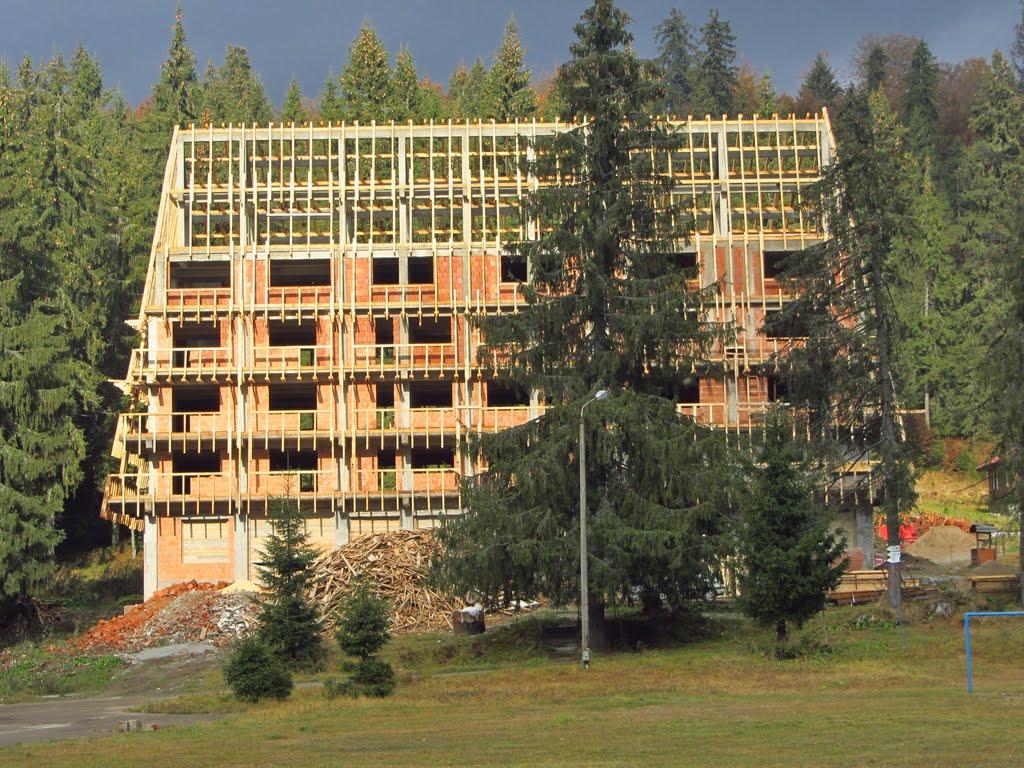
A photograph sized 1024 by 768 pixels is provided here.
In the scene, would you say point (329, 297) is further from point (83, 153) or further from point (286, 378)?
point (83, 153)

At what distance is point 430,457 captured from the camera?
6075 cm

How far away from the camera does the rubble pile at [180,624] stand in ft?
154

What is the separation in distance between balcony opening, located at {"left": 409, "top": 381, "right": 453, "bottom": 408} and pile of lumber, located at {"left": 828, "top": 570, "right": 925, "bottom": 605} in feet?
69.4

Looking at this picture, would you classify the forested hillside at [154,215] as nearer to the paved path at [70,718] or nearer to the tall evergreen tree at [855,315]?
the tall evergreen tree at [855,315]

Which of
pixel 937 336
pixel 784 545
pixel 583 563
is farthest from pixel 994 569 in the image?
pixel 937 336

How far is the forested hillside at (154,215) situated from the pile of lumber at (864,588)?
522 centimetres

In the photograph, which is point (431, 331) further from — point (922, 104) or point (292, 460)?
point (922, 104)

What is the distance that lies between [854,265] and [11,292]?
3200 centimetres

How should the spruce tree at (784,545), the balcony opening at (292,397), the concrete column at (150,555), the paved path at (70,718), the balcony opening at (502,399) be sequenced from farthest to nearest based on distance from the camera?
the balcony opening at (502,399), the balcony opening at (292,397), the concrete column at (150,555), the spruce tree at (784,545), the paved path at (70,718)

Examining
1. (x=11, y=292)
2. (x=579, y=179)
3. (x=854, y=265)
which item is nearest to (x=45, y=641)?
(x=11, y=292)

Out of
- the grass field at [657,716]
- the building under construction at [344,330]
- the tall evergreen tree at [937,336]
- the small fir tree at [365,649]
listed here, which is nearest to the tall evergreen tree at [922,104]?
the tall evergreen tree at [937,336]

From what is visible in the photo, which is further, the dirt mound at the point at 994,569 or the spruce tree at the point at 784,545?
the dirt mound at the point at 994,569

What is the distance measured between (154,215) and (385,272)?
20285 mm

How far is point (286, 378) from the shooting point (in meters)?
57.6
